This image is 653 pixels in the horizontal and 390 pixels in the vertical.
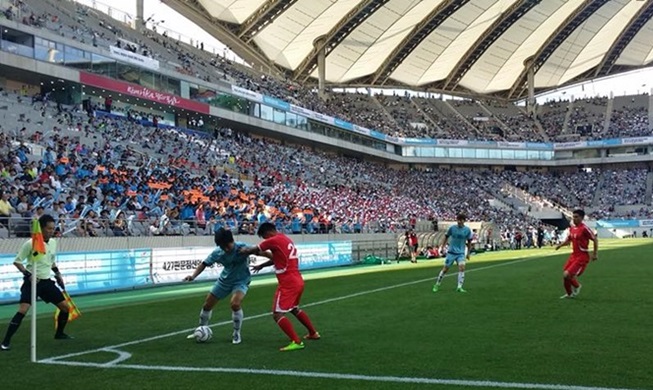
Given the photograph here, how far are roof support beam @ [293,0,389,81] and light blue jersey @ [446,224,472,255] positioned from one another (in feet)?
155

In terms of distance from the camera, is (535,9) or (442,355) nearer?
(442,355)

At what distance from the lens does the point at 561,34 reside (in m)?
72.9

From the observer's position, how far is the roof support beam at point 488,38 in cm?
6444

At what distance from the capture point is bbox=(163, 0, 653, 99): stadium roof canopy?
62.2 meters

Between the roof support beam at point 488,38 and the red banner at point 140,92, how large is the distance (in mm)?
33990

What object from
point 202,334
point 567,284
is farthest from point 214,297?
point 567,284

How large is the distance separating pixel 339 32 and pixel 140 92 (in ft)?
95.4

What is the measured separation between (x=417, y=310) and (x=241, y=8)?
51.7m

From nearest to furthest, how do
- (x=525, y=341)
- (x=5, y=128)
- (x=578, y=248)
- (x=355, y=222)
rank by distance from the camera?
(x=525, y=341) → (x=578, y=248) → (x=5, y=128) → (x=355, y=222)

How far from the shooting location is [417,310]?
43.3ft

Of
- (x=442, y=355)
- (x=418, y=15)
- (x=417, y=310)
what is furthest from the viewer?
(x=418, y=15)

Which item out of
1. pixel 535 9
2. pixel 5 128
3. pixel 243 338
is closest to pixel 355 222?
pixel 5 128

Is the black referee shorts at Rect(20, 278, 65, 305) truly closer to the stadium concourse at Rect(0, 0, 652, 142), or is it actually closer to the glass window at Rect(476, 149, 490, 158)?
the stadium concourse at Rect(0, 0, 652, 142)

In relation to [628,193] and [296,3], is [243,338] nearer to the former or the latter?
[296,3]
